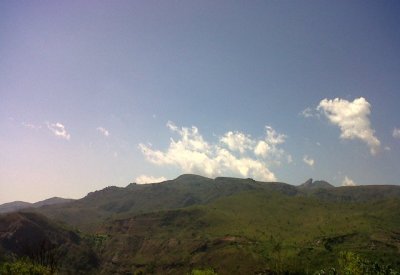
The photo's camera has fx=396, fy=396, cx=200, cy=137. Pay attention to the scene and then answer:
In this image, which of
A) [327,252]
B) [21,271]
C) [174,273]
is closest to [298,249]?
[327,252]

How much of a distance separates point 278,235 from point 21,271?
131m

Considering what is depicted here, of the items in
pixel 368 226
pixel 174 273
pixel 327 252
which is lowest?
pixel 174 273

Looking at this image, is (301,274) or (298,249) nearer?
(301,274)

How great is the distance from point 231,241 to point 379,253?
68.3 m

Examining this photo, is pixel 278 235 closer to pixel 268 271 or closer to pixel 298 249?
pixel 298 249

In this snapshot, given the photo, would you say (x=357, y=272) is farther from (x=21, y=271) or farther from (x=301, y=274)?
(x=21, y=271)

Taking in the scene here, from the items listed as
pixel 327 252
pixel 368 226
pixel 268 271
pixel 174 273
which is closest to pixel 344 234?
pixel 368 226

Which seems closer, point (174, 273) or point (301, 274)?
point (301, 274)

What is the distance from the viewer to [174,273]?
19275 cm

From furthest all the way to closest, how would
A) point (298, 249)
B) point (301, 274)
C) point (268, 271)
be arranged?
1. point (298, 249)
2. point (268, 271)
3. point (301, 274)

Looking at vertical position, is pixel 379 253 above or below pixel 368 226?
below

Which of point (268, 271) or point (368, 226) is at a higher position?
point (368, 226)

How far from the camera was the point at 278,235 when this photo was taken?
655 feet

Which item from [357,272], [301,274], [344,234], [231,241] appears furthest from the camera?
[231,241]
